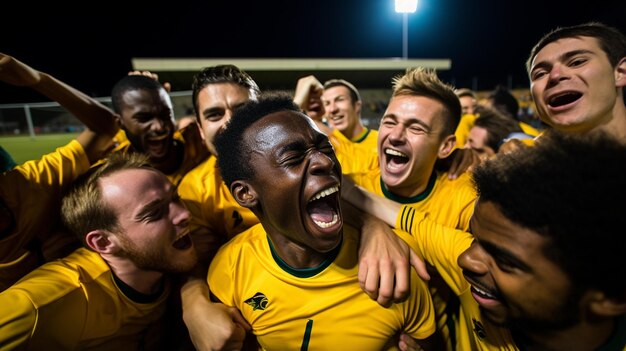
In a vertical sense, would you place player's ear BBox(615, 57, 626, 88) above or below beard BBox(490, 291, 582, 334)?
above

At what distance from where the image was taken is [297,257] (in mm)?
1500

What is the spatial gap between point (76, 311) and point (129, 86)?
1928 millimetres

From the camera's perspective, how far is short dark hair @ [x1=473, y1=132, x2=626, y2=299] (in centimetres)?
93

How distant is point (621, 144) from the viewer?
999mm

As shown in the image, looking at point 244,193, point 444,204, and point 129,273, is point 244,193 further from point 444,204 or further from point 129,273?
point 444,204

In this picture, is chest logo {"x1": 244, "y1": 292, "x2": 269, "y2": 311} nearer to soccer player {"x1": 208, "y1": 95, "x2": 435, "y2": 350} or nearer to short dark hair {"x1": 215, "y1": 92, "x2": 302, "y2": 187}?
soccer player {"x1": 208, "y1": 95, "x2": 435, "y2": 350}

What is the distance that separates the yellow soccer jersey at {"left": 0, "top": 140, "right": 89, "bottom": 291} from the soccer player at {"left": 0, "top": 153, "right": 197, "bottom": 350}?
0.65ft

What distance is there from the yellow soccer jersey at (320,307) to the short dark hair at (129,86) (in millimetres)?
2011

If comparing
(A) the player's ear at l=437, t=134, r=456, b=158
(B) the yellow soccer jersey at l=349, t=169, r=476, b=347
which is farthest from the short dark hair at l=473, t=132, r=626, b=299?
(A) the player's ear at l=437, t=134, r=456, b=158

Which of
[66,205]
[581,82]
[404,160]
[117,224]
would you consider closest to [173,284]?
[117,224]

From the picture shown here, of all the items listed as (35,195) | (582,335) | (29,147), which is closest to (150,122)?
(35,195)

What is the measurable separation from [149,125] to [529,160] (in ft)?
8.96

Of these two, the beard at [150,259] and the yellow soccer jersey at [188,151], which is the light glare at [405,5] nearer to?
the yellow soccer jersey at [188,151]

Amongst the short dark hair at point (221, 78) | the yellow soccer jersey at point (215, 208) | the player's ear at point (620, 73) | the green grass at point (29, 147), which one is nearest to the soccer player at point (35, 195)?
the yellow soccer jersey at point (215, 208)
